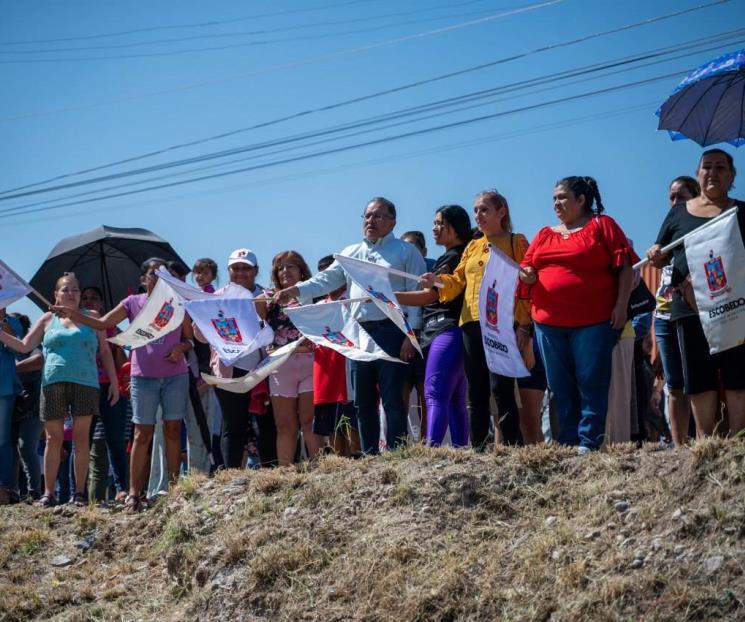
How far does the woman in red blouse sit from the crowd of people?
0.4 inches

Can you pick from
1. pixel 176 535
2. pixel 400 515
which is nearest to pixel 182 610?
pixel 176 535

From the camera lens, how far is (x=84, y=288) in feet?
36.9

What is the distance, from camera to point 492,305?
775 centimetres

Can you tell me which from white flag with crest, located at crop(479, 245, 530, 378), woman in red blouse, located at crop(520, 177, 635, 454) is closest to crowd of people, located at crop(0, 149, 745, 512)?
woman in red blouse, located at crop(520, 177, 635, 454)

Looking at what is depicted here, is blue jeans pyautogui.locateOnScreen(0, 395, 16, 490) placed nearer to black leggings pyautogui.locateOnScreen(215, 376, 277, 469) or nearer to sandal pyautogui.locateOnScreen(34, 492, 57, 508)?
sandal pyautogui.locateOnScreen(34, 492, 57, 508)

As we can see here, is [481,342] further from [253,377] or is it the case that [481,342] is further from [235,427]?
[235,427]

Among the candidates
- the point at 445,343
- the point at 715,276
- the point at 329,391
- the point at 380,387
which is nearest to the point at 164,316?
the point at 329,391

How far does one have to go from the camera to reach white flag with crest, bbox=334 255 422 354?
8.22 metres

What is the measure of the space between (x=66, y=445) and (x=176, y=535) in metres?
5.16

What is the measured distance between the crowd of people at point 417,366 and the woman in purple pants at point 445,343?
12mm

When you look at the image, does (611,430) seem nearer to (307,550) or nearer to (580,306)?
(580,306)

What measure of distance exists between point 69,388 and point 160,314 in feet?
3.73

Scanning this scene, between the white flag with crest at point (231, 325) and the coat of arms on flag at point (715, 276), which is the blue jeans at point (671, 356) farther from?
the white flag with crest at point (231, 325)

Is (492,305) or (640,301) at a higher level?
(492,305)
